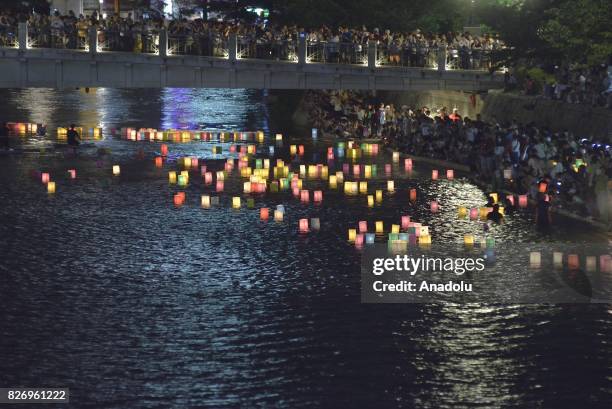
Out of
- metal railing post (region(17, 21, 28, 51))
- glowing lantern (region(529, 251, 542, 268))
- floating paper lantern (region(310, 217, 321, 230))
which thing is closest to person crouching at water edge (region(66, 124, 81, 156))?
metal railing post (region(17, 21, 28, 51))

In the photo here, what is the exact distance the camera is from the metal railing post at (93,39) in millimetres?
46500

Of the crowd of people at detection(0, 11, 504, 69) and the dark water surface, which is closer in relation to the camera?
the dark water surface

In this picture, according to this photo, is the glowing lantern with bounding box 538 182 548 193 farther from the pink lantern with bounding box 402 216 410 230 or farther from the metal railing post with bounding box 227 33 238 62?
the metal railing post with bounding box 227 33 238 62

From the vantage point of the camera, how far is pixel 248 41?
1957 inches

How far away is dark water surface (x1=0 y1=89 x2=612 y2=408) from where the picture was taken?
18.4 m

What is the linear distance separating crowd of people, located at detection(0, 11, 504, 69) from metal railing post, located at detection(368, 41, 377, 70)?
33cm

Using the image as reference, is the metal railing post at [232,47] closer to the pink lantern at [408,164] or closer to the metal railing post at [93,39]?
A: the metal railing post at [93,39]

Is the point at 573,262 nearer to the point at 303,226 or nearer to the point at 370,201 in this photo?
the point at 303,226

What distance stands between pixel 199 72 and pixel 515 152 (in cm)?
1661

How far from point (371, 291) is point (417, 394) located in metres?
6.30

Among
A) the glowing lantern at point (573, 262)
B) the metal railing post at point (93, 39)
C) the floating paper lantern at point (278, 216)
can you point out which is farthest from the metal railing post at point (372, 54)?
the glowing lantern at point (573, 262)

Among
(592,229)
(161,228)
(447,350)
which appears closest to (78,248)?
(161,228)

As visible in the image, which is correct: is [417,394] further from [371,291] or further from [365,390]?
[371,291]

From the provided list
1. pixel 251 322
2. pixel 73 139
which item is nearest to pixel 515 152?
pixel 251 322
